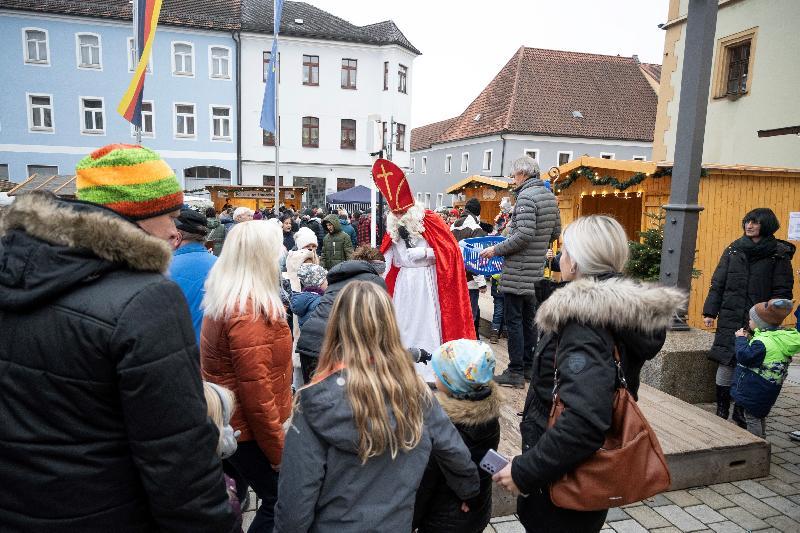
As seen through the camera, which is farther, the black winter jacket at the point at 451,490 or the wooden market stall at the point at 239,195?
the wooden market stall at the point at 239,195

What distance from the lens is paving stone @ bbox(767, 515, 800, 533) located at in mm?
3357

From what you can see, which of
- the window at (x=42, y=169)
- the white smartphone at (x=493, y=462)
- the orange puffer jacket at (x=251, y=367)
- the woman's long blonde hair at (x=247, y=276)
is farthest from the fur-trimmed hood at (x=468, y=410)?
the window at (x=42, y=169)

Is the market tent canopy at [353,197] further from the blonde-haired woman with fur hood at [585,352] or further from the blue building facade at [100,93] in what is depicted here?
the blonde-haired woman with fur hood at [585,352]

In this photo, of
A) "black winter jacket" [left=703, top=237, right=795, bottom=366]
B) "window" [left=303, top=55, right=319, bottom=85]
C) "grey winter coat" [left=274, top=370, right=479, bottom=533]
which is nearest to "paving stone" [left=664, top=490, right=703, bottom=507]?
"black winter jacket" [left=703, top=237, right=795, bottom=366]

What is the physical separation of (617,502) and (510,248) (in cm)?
312

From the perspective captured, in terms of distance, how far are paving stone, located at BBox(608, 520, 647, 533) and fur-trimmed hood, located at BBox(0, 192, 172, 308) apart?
3256mm

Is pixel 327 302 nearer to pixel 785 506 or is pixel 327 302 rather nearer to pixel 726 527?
pixel 726 527

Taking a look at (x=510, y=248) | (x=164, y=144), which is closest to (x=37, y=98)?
(x=164, y=144)

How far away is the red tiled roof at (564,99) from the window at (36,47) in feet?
80.3

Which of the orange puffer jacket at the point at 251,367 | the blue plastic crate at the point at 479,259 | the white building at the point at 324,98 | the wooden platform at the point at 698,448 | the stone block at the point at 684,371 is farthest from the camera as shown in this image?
the white building at the point at 324,98

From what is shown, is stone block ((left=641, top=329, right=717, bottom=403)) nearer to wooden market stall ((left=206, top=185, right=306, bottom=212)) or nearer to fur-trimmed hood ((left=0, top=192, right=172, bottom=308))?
fur-trimmed hood ((left=0, top=192, right=172, bottom=308))

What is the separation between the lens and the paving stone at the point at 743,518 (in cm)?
336

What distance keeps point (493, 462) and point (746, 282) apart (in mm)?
3987

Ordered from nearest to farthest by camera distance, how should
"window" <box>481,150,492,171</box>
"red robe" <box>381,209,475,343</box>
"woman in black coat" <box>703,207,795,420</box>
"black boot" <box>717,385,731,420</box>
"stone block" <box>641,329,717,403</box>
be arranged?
"woman in black coat" <box>703,207,795,420</box>
"black boot" <box>717,385,731,420</box>
"stone block" <box>641,329,717,403</box>
"red robe" <box>381,209,475,343</box>
"window" <box>481,150,492,171</box>
